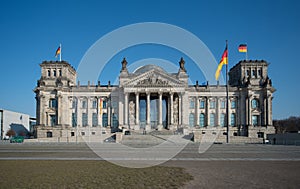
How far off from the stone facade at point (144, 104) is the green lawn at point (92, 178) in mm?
66361

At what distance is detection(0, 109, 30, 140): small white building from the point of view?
115688mm

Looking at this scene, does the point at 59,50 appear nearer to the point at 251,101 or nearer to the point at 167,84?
the point at 167,84

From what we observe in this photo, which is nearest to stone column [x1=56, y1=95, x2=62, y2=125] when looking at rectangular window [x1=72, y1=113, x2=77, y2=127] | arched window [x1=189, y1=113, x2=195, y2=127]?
rectangular window [x1=72, y1=113, x2=77, y2=127]

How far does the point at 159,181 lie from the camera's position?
45.9ft

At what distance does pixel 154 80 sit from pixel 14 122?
79976 millimetres

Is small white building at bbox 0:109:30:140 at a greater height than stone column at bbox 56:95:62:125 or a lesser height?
lesser

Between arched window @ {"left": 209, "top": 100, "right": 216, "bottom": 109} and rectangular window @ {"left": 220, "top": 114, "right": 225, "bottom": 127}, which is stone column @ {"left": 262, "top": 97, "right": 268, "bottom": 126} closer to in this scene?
rectangular window @ {"left": 220, "top": 114, "right": 225, "bottom": 127}

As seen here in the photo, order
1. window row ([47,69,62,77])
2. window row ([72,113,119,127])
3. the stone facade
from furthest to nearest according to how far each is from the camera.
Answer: window row ([72,113,119,127]) < window row ([47,69,62,77]) < the stone facade

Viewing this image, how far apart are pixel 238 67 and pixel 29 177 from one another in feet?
285

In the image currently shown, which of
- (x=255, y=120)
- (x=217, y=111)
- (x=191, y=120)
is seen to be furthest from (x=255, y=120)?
(x=191, y=120)

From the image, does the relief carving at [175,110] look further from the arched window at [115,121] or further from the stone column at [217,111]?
the arched window at [115,121]

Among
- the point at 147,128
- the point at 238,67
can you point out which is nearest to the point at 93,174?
the point at 147,128

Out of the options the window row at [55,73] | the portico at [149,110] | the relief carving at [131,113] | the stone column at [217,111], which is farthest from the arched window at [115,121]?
the stone column at [217,111]

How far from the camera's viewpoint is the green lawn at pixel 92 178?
514 inches
